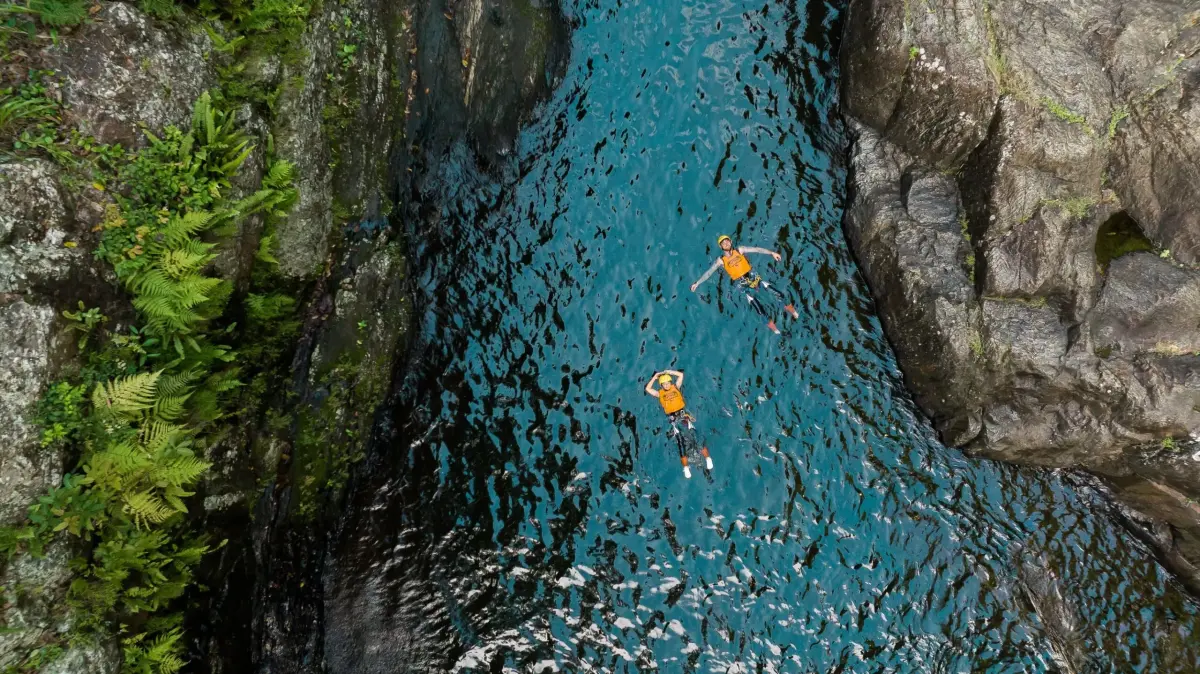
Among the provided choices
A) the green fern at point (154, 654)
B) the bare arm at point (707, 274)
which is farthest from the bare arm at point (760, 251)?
the green fern at point (154, 654)

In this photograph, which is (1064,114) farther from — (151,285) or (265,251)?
(151,285)

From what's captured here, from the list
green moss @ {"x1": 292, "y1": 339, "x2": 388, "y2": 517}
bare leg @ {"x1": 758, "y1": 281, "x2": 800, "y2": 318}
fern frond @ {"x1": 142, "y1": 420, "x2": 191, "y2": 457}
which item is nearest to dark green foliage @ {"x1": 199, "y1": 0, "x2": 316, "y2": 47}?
green moss @ {"x1": 292, "y1": 339, "x2": 388, "y2": 517}

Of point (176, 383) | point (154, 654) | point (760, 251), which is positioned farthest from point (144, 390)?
point (760, 251)

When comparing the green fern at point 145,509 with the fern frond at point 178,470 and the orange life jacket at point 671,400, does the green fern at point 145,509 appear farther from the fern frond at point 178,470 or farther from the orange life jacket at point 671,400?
the orange life jacket at point 671,400

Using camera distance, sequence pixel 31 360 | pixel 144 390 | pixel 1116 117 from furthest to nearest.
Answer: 1. pixel 1116 117
2. pixel 144 390
3. pixel 31 360

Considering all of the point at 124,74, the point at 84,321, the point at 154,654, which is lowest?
the point at 154,654

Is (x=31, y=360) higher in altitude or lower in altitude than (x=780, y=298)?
higher

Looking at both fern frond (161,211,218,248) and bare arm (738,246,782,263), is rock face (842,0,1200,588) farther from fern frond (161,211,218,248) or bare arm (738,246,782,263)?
fern frond (161,211,218,248)
